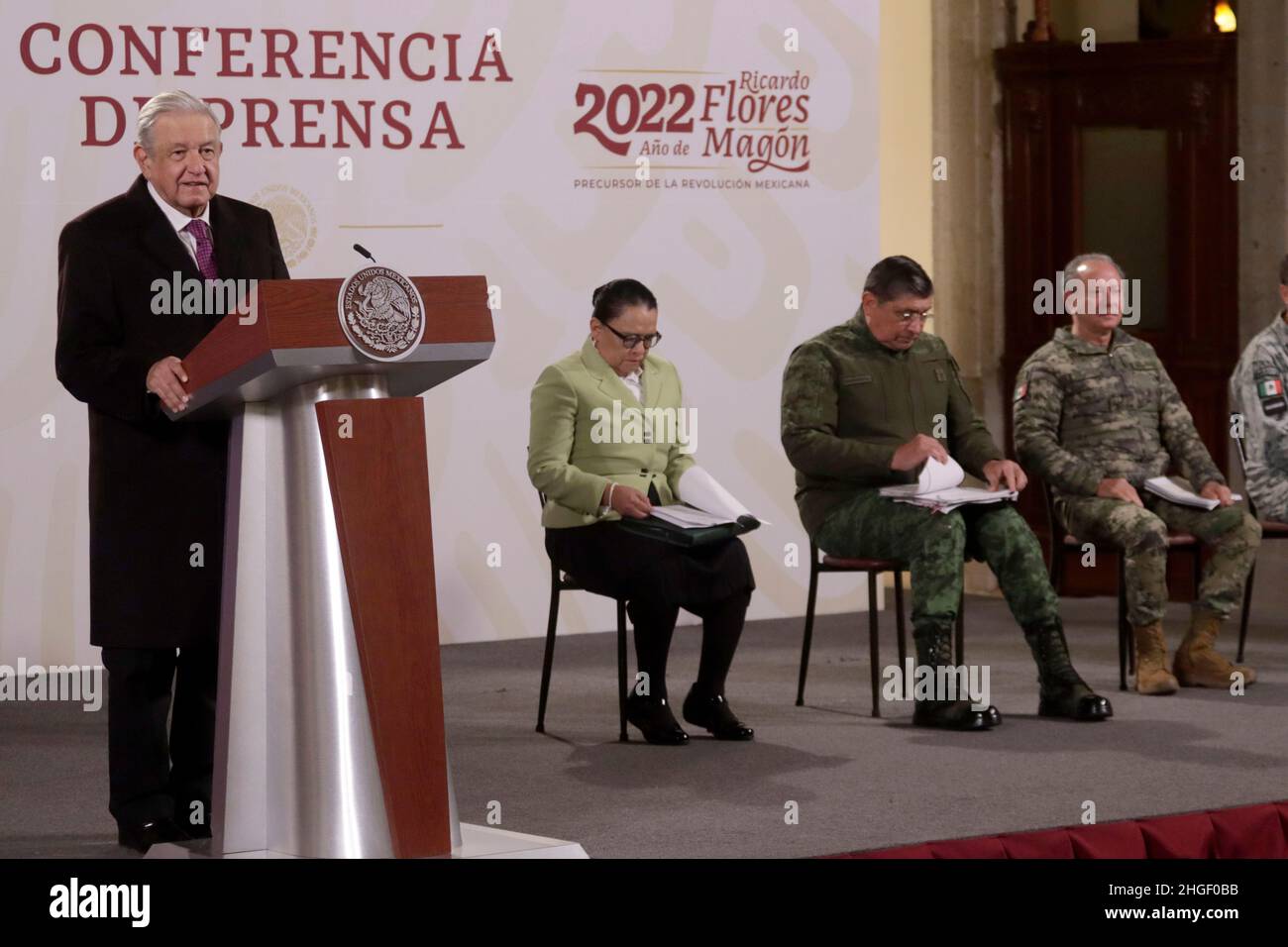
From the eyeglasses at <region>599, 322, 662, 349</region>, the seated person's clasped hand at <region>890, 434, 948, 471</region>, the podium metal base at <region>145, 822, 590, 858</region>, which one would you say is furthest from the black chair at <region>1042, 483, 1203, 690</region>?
the podium metal base at <region>145, 822, 590, 858</region>

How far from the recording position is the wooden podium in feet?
8.27

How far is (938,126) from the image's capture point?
763 centimetres

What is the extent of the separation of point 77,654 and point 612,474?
213cm

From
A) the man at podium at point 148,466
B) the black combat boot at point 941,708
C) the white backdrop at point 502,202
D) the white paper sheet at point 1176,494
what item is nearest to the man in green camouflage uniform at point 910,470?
the black combat boot at point 941,708

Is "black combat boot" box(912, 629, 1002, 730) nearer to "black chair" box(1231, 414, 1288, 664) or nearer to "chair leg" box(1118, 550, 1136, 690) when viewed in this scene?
"chair leg" box(1118, 550, 1136, 690)

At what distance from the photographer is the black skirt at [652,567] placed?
173 inches

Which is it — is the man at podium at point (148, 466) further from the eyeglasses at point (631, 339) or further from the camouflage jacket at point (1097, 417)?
the camouflage jacket at point (1097, 417)

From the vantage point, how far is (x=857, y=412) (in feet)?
15.7

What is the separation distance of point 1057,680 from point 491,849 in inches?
95.0

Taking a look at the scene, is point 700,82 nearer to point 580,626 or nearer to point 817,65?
point 817,65

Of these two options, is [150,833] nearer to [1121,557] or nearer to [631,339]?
[631,339]

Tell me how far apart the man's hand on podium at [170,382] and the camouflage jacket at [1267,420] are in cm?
368

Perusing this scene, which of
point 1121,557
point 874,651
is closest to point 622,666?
point 874,651
